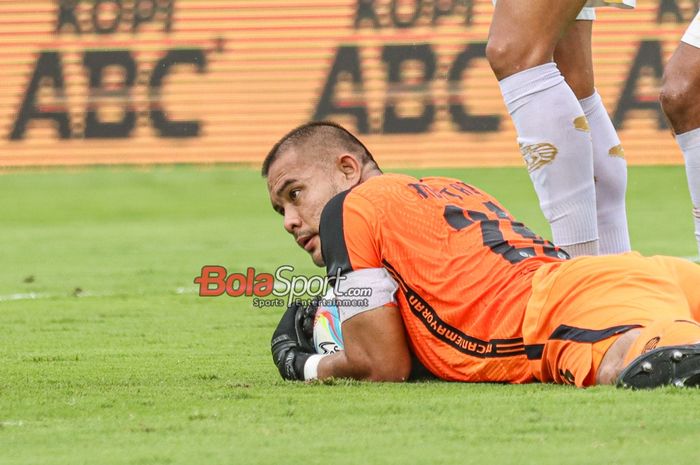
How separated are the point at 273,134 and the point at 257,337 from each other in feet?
50.3

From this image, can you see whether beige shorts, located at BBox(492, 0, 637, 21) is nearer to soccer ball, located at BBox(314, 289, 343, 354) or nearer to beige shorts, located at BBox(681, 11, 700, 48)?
beige shorts, located at BBox(681, 11, 700, 48)

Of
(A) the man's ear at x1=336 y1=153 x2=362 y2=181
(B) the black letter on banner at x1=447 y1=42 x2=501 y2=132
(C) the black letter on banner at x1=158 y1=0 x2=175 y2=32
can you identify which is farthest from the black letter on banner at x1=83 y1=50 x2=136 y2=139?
(A) the man's ear at x1=336 y1=153 x2=362 y2=181

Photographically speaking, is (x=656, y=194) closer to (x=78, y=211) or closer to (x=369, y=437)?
(x=78, y=211)

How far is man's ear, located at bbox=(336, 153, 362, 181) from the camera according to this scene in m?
3.86

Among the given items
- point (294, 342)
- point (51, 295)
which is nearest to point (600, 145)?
point (294, 342)

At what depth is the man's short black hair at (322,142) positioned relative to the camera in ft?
12.6

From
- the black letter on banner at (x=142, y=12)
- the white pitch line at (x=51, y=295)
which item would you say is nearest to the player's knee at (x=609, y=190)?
the white pitch line at (x=51, y=295)

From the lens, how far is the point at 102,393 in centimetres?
323

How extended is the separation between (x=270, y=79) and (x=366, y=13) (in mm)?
1894

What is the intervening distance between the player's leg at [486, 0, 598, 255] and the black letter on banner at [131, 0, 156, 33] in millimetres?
17228

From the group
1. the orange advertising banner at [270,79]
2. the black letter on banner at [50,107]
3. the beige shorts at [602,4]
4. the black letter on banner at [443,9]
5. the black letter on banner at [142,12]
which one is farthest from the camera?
the black letter on banner at [142,12]

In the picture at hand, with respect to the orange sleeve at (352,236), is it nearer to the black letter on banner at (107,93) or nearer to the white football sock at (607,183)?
the white football sock at (607,183)

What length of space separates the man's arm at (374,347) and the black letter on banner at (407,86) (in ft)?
52.7

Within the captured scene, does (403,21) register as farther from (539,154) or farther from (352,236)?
(352,236)
